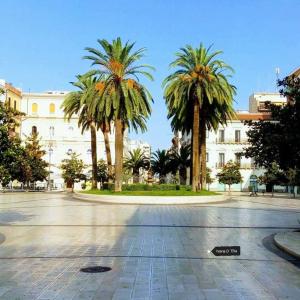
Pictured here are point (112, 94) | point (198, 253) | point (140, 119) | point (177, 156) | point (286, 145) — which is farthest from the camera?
point (177, 156)

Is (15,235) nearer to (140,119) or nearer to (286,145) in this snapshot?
(286,145)

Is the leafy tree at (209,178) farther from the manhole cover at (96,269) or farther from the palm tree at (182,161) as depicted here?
the manhole cover at (96,269)

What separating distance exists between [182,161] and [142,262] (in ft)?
163

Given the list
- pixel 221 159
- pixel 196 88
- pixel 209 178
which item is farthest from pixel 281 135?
pixel 221 159

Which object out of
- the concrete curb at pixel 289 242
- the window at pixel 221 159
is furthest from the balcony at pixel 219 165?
the concrete curb at pixel 289 242

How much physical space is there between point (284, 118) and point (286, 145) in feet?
3.12

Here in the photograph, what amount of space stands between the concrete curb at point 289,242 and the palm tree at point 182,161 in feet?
143

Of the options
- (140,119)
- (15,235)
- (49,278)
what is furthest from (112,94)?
(49,278)

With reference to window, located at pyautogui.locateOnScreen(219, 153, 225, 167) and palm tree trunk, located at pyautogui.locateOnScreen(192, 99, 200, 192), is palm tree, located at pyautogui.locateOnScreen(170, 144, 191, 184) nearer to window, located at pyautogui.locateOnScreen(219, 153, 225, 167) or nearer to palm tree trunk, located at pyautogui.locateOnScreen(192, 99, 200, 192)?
window, located at pyautogui.locateOnScreen(219, 153, 225, 167)

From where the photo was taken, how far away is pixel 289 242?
1412 centimetres

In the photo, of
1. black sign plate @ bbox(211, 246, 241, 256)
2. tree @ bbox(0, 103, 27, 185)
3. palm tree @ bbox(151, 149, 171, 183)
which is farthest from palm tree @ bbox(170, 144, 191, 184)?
black sign plate @ bbox(211, 246, 241, 256)

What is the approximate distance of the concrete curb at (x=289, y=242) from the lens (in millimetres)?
12617

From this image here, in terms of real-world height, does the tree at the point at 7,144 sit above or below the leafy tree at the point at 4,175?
above

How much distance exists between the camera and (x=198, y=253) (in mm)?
12570
